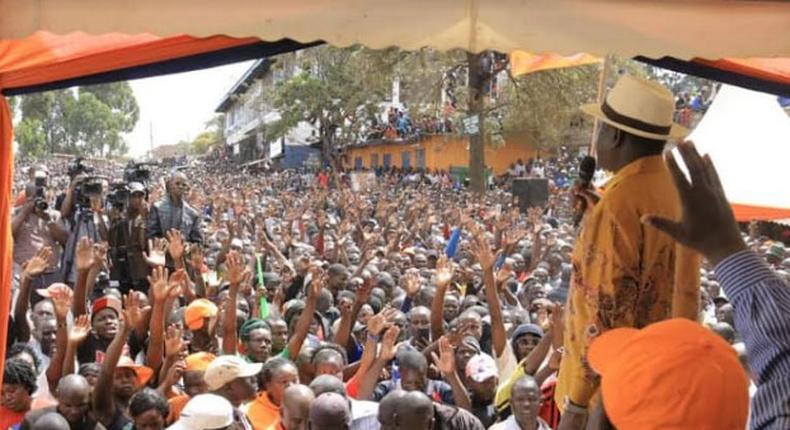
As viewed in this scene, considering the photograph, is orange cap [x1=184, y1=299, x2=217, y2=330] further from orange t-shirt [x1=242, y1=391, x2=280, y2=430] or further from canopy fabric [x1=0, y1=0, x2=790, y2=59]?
canopy fabric [x1=0, y1=0, x2=790, y2=59]

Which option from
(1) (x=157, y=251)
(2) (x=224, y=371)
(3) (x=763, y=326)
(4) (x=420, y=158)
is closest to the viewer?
(3) (x=763, y=326)

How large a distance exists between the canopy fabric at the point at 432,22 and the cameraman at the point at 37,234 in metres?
5.17

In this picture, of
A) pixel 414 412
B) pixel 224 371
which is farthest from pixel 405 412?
pixel 224 371

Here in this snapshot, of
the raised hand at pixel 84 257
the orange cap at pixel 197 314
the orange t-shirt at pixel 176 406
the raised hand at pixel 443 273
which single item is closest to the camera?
the orange t-shirt at pixel 176 406

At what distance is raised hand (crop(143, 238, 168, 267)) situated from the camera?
6173 mm

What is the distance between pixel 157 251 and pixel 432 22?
479 cm

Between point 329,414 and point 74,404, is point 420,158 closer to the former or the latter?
point 74,404

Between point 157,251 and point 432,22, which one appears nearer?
point 432,22

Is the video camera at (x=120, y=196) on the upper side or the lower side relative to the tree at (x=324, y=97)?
lower

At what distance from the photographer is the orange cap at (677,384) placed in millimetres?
1467

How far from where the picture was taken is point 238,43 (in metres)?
2.51

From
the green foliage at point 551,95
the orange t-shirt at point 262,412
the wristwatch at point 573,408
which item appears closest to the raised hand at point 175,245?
the orange t-shirt at point 262,412

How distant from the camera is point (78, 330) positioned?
4387 millimetres

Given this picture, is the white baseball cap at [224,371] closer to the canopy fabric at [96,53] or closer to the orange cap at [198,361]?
the orange cap at [198,361]
